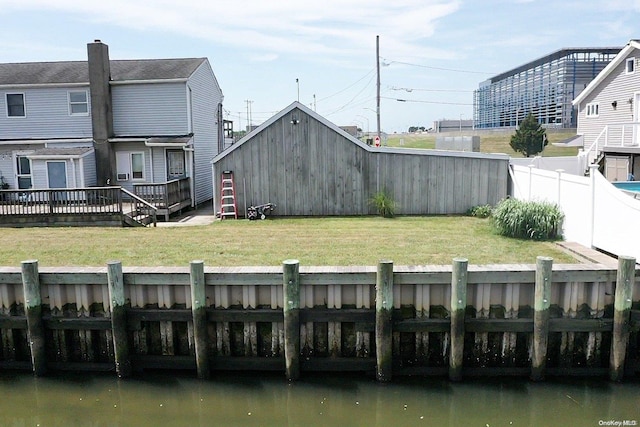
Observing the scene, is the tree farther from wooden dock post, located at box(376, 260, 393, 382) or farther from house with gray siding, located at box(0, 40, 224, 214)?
wooden dock post, located at box(376, 260, 393, 382)

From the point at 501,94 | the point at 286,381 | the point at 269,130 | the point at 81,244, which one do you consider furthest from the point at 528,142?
the point at 501,94

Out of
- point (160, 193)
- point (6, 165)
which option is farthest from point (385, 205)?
point (6, 165)

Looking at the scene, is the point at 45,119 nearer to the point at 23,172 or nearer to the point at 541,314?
the point at 23,172

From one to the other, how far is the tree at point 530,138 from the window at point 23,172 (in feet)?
119

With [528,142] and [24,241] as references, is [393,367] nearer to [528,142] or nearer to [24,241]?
Result: [24,241]

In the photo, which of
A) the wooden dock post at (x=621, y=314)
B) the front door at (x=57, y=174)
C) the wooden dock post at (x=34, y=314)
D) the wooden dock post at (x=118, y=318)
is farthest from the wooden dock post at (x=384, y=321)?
the front door at (x=57, y=174)

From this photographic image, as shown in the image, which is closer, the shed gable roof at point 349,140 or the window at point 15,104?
the shed gable roof at point 349,140

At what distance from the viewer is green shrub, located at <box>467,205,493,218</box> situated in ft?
64.2

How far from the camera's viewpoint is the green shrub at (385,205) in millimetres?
19922

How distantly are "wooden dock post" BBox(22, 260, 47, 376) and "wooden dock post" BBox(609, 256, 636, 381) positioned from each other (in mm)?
8578

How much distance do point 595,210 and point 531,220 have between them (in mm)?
2251

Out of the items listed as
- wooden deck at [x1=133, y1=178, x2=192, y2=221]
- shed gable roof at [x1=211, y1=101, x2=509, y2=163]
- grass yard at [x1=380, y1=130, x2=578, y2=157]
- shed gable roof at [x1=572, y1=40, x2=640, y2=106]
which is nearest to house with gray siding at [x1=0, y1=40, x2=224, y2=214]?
wooden deck at [x1=133, y1=178, x2=192, y2=221]

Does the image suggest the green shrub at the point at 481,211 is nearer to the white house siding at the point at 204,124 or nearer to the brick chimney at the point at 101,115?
the white house siding at the point at 204,124

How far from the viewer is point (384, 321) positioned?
829cm
